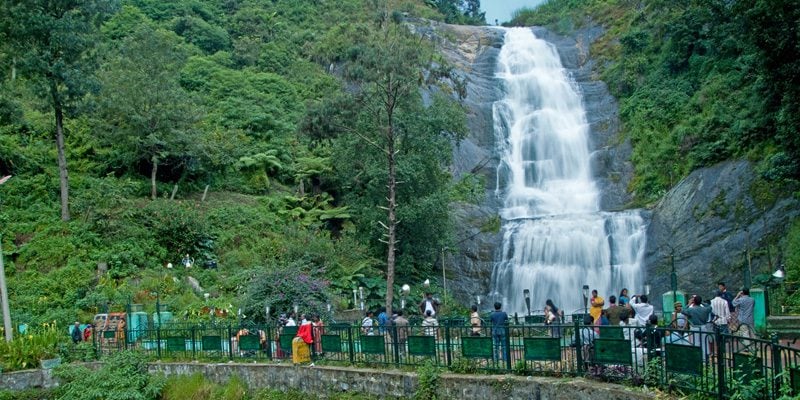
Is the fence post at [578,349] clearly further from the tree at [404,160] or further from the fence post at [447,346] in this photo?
the tree at [404,160]

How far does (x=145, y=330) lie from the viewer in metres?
20.6

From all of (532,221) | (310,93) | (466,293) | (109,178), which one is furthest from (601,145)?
(109,178)

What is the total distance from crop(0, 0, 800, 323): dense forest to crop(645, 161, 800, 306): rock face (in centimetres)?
86

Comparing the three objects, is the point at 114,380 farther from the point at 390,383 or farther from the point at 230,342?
the point at 390,383

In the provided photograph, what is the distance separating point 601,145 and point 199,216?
24.9m

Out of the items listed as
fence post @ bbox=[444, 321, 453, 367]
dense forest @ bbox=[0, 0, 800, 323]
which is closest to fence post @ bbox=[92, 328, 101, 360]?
dense forest @ bbox=[0, 0, 800, 323]

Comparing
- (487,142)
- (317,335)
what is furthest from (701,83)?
(317,335)

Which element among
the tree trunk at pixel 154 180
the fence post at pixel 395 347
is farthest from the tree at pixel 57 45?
the fence post at pixel 395 347

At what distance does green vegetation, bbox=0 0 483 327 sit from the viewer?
25.7m

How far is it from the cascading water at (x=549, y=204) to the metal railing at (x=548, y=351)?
17231 millimetres

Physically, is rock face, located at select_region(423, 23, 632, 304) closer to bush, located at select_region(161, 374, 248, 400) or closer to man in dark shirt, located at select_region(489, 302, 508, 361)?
bush, located at select_region(161, 374, 248, 400)

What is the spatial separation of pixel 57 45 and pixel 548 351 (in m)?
25.4

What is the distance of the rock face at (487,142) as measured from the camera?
35.4 m

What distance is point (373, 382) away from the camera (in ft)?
46.6
